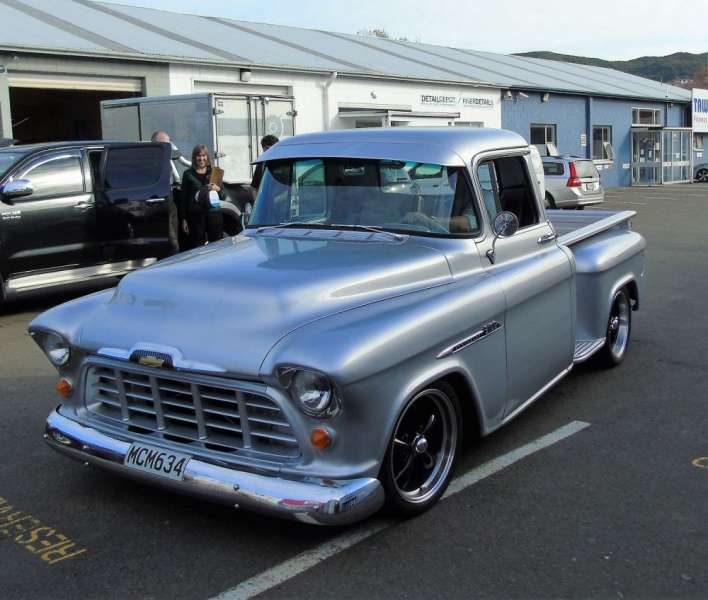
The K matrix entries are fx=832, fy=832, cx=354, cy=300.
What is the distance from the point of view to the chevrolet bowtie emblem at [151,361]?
12.0ft

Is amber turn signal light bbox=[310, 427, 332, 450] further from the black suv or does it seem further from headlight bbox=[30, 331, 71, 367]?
the black suv

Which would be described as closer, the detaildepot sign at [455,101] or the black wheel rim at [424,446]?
the black wheel rim at [424,446]

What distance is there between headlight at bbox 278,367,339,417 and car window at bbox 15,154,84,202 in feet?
22.2

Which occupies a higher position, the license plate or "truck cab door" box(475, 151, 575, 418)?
"truck cab door" box(475, 151, 575, 418)

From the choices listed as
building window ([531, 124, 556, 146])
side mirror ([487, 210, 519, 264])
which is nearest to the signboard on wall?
building window ([531, 124, 556, 146])

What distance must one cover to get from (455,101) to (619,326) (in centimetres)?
2314

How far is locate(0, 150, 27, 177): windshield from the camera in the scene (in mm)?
9211

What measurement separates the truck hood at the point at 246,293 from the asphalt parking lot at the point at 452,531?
84cm

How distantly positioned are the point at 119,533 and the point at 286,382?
119 centimetres

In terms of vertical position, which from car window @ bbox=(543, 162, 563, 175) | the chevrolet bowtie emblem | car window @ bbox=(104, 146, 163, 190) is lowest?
the chevrolet bowtie emblem

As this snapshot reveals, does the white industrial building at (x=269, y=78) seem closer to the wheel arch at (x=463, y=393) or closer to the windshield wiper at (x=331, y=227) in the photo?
the windshield wiper at (x=331, y=227)

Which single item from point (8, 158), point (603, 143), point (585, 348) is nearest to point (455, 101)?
point (603, 143)

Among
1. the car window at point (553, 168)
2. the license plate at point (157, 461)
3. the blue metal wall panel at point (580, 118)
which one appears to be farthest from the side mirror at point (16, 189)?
the blue metal wall panel at point (580, 118)

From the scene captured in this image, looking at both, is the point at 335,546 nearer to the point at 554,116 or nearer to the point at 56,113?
the point at 56,113
